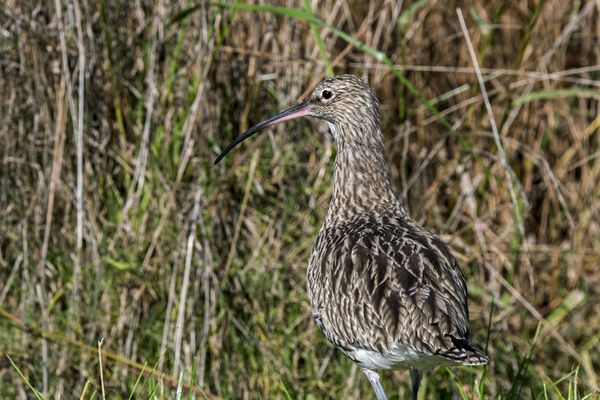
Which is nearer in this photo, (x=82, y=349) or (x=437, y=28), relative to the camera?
(x=82, y=349)

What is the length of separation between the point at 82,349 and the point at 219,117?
1.40m

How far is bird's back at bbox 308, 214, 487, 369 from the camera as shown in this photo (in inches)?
176

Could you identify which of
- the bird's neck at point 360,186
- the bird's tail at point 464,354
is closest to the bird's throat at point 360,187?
the bird's neck at point 360,186

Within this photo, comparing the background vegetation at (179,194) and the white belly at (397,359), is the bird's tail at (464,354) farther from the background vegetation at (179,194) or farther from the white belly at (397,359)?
the background vegetation at (179,194)

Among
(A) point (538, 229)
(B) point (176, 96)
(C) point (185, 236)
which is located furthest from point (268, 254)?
(A) point (538, 229)

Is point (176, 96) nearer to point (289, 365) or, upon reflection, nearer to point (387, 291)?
point (289, 365)

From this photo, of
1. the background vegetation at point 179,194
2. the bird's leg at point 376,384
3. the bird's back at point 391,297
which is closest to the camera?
the bird's back at point 391,297

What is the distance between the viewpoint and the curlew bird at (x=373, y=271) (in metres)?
4.52

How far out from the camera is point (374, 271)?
15.6 feet

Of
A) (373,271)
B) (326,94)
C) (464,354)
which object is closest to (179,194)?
(326,94)

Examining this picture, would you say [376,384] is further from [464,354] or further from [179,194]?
[179,194]

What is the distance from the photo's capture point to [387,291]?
15.3ft

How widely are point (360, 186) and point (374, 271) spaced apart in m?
0.73

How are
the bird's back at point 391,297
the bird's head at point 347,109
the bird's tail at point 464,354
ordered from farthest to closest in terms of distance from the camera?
the bird's head at point 347,109 < the bird's back at point 391,297 < the bird's tail at point 464,354
